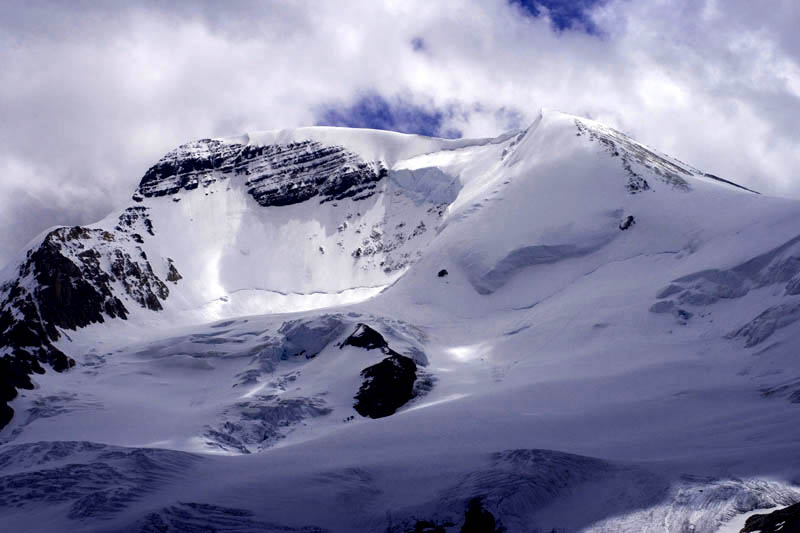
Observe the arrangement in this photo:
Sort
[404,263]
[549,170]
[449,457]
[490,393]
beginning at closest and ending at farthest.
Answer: [449,457]
[490,393]
[549,170]
[404,263]

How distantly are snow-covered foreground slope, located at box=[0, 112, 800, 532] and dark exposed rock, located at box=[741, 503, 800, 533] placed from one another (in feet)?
4.76

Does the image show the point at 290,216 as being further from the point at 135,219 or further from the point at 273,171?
the point at 135,219

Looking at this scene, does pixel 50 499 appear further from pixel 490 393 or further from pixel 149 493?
pixel 490 393

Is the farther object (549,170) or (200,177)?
(200,177)

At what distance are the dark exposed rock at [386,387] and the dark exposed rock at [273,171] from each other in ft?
258

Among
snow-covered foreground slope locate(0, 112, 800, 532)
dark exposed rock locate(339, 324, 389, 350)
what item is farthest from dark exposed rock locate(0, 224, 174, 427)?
dark exposed rock locate(339, 324, 389, 350)

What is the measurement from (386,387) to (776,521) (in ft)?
126

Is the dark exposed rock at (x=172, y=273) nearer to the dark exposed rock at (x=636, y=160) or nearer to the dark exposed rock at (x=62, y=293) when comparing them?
the dark exposed rock at (x=62, y=293)

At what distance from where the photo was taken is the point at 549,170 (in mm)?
108000

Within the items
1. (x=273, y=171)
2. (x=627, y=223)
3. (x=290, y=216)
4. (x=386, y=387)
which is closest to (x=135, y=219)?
(x=290, y=216)

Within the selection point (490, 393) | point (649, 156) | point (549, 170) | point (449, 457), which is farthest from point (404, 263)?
point (449, 457)

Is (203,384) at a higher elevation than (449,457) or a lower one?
higher

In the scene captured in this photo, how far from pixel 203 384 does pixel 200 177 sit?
8449 centimetres

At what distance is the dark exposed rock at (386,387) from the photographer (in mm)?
63688
